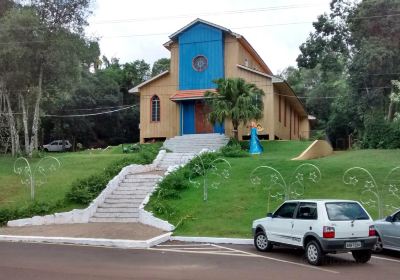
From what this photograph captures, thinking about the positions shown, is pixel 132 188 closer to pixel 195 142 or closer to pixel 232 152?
pixel 232 152

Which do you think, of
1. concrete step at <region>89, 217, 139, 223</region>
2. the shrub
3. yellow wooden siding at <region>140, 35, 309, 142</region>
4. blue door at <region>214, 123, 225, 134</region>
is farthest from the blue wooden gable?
concrete step at <region>89, 217, 139, 223</region>

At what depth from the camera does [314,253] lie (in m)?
11.0

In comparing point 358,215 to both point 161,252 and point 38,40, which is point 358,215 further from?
point 38,40

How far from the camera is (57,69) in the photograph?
104 ft

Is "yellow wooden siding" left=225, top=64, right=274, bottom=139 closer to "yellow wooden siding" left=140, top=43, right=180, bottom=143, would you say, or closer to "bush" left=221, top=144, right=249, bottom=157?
"yellow wooden siding" left=140, top=43, right=180, bottom=143

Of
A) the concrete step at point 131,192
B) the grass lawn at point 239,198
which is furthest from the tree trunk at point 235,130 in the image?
the concrete step at point 131,192

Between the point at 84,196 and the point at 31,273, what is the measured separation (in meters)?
9.99

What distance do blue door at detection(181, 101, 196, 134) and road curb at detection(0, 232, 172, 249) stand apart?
19.8 meters

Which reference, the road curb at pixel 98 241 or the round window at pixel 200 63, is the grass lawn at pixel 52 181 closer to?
the road curb at pixel 98 241

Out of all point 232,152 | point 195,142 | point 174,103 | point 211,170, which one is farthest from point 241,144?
point 211,170

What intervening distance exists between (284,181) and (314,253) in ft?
26.9

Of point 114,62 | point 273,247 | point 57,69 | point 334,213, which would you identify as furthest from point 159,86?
point 114,62

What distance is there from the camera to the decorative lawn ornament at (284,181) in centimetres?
1798

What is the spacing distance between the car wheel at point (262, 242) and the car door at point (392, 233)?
2874 millimetres
